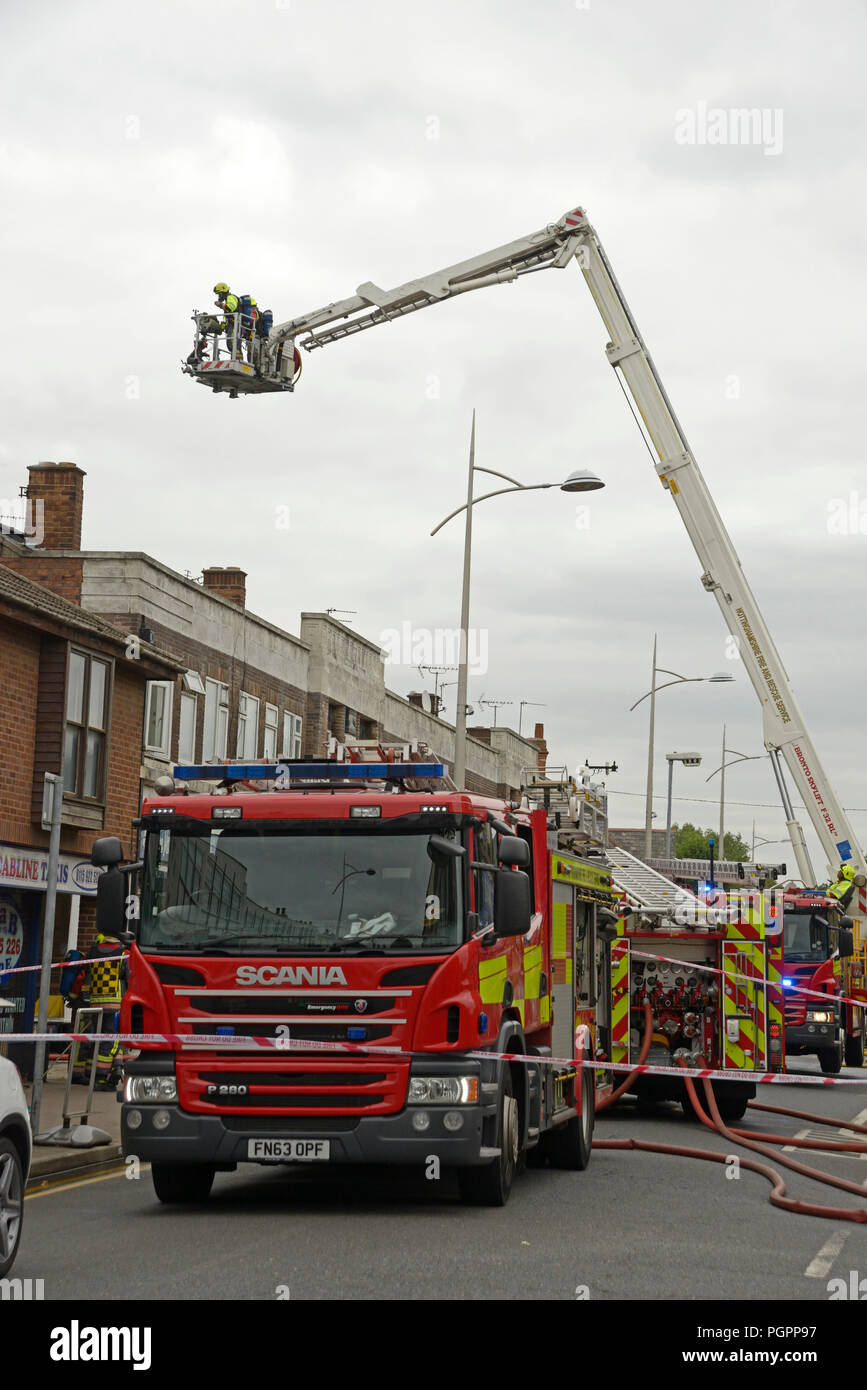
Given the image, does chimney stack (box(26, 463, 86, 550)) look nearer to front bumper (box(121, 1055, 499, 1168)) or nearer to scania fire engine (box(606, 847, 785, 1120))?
scania fire engine (box(606, 847, 785, 1120))

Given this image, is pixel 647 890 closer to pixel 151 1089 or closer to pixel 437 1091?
pixel 437 1091

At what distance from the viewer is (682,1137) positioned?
16.6 meters

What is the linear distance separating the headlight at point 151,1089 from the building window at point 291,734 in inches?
1052

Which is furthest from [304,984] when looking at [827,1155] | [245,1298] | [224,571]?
[224,571]

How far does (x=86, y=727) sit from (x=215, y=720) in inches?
404

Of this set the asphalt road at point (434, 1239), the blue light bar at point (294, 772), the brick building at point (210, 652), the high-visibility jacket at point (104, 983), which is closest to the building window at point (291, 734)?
the brick building at point (210, 652)

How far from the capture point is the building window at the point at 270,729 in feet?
119

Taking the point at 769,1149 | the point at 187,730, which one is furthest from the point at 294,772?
the point at 187,730

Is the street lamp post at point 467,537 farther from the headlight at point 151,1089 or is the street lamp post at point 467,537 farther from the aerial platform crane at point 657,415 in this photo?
the headlight at point 151,1089

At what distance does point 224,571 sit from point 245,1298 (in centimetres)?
2963

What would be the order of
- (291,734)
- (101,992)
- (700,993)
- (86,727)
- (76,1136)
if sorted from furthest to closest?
(291,734) → (86,727) → (101,992) → (700,993) → (76,1136)

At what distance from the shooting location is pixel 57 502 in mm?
30016

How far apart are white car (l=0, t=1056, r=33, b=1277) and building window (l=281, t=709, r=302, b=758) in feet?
94.7
